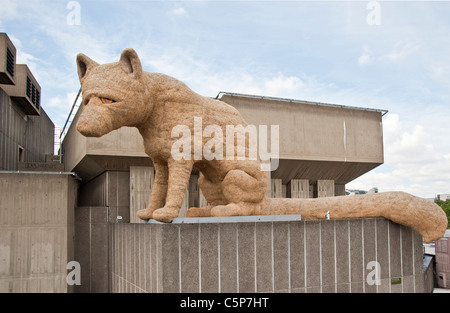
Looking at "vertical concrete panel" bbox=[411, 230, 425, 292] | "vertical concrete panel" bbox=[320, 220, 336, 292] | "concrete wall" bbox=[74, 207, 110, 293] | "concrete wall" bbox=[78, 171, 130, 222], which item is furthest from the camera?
"concrete wall" bbox=[78, 171, 130, 222]

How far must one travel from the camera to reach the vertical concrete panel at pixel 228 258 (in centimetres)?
438

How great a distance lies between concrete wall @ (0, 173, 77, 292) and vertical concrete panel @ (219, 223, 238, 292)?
6.96 metres

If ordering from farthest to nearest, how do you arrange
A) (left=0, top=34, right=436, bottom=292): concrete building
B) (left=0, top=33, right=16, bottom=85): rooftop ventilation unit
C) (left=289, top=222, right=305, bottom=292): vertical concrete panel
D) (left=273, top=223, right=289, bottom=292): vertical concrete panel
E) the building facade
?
1. the building facade
2. (left=0, top=33, right=16, bottom=85): rooftop ventilation unit
3. (left=289, top=222, right=305, bottom=292): vertical concrete panel
4. (left=273, top=223, right=289, bottom=292): vertical concrete panel
5. (left=0, top=34, right=436, bottom=292): concrete building

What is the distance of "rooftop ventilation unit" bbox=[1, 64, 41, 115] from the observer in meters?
12.5

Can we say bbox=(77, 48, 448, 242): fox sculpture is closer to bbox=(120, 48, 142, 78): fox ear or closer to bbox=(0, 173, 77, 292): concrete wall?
bbox=(120, 48, 142, 78): fox ear

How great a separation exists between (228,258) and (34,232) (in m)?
7.22

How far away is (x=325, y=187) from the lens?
1639 centimetres

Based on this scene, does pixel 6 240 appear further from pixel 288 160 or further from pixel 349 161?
pixel 349 161

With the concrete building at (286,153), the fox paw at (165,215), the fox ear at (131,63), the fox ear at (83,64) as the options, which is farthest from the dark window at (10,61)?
the fox paw at (165,215)

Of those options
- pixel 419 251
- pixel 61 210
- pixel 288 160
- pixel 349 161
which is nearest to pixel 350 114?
pixel 349 161

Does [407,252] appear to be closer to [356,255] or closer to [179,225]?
[356,255]

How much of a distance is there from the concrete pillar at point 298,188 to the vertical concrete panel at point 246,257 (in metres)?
11.3

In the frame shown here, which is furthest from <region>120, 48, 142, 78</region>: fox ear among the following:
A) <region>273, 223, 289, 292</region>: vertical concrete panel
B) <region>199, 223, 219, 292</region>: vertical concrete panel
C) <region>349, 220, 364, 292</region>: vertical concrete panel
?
<region>349, 220, 364, 292</region>: vertical concrete panel

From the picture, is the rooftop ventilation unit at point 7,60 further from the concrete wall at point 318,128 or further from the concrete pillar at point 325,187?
the concrete pillar at point 325,187
